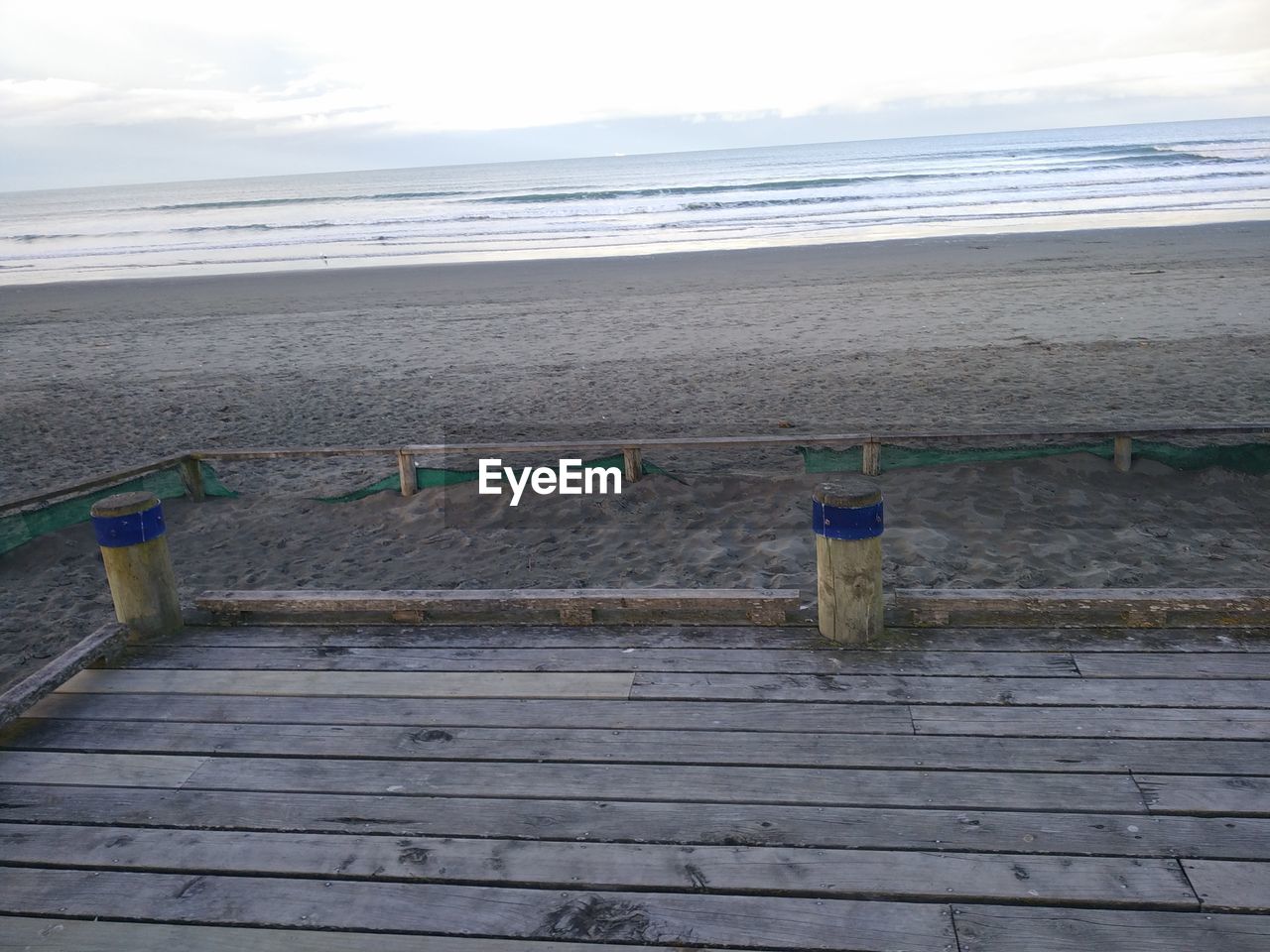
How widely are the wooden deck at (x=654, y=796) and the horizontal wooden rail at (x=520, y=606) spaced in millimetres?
109

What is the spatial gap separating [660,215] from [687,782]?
105 ft

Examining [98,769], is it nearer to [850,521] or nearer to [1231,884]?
[850,521]

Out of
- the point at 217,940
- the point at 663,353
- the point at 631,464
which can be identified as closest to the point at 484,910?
the point at 217,940

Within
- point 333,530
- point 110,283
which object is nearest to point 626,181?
point 110,283

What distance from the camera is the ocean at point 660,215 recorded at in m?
24.2

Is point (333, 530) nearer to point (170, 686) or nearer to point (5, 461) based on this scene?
point (170, 686)

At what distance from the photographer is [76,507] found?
6188 millimetres

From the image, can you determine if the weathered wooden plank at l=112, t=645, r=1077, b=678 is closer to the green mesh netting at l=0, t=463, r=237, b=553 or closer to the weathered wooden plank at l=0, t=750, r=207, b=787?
the weathered wooden plank at l=0, t=750, r=207, b=787

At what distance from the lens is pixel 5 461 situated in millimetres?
8023

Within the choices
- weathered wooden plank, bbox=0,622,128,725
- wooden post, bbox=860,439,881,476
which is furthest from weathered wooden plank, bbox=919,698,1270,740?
wooden post, bbox=860,439,881,476

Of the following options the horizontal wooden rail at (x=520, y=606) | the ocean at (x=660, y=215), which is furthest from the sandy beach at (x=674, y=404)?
the ocean at (x=660, y=215)

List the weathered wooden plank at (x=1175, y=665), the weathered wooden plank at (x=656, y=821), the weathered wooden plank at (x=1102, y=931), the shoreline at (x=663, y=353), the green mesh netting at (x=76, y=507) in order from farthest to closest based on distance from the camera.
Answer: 1. the shoreline at (x=663, y=353)
2. the green mesh netting at (x=76, y=507)
3. the weathered wooden plank at (x=1175, y=665)
4. the weathered wooden plank at (x=656, y=821)
5. the weathered wooden plank at (x=1102, y=931)

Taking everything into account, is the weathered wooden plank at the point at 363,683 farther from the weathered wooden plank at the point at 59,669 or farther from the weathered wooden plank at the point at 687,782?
the weathered wooden plank at the point at 687,782

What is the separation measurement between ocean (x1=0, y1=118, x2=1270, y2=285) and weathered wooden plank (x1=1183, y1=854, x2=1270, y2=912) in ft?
69.0
